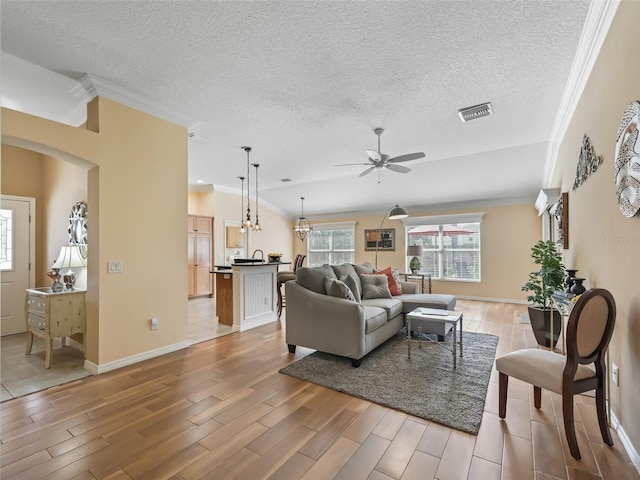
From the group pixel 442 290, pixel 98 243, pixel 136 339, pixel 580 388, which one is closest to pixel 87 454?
pixel 136 339

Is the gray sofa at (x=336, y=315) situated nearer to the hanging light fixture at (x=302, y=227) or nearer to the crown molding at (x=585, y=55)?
the crown molding at (x=585, y=55)

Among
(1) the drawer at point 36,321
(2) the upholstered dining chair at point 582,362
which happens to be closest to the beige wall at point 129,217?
(1) the drawer at point 36,321

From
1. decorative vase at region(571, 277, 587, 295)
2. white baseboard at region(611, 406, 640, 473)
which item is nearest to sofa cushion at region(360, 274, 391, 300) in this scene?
decorative vase at region(571, 277, 587, 295)

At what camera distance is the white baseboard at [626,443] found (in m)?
1.69

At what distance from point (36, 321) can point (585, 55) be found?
231 inches

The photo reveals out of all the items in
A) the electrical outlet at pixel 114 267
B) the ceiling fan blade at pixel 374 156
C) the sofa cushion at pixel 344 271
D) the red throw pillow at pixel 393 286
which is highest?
the ceiling fan blade at pixel 374 156

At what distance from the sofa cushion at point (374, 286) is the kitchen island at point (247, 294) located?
1636 millimetres

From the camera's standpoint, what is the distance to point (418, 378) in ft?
9.46

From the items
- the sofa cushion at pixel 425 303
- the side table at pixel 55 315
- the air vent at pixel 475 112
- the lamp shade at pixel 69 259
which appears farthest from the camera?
the sofa cushion at pixel 425 303

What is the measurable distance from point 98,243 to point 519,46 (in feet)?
13.8

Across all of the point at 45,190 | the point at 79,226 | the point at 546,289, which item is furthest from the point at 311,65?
the point at 45,190

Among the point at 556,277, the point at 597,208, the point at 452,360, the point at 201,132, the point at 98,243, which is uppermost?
the point at 201,132

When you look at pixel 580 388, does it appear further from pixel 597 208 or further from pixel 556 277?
pixel 556 277

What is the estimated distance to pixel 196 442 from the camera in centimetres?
196
